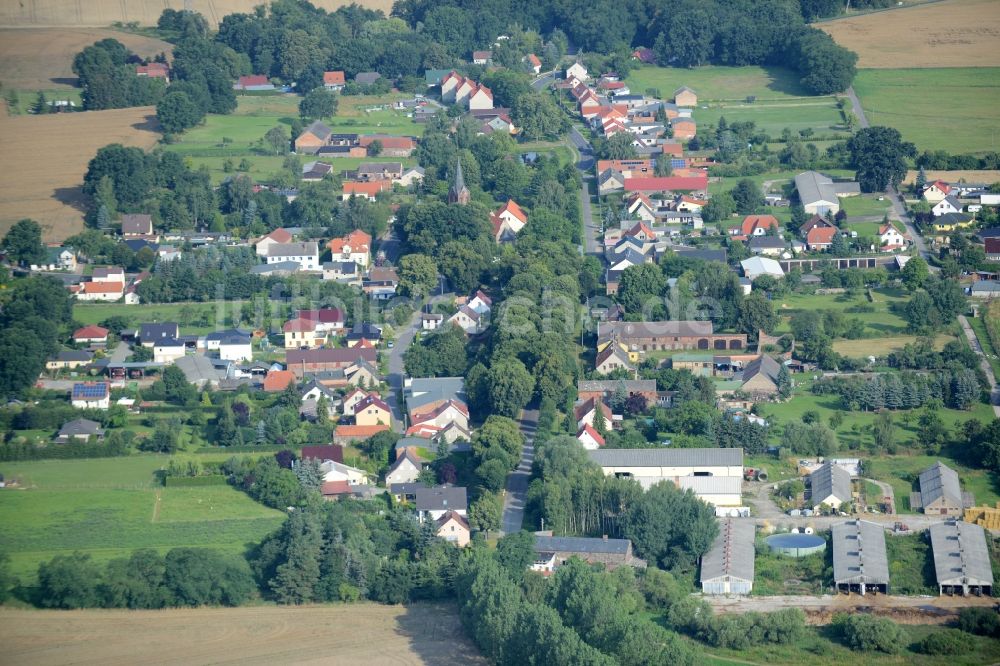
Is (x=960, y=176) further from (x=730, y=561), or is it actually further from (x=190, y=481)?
(x=190, y=481)

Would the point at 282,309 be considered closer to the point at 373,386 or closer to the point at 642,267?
the point at 373,386

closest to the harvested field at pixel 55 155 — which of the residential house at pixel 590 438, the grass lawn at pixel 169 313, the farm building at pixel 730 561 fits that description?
the grass lawn at pixel 169 313

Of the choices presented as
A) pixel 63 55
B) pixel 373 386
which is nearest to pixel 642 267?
pixel 373 386

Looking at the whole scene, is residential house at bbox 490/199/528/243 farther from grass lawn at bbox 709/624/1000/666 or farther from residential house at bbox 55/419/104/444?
grass lawn at bbox 709/624/1000/666

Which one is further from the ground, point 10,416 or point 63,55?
point 63,55

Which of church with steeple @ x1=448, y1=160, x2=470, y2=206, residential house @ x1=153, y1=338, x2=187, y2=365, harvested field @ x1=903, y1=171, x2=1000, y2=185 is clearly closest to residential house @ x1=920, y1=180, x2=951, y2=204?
harvested field @ x1=903, y1=171, x2=1000, y2=185

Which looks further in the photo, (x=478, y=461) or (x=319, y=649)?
(x=478, y=461)

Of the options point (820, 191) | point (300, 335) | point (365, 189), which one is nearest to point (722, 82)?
point (820, 191)
